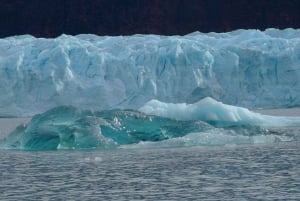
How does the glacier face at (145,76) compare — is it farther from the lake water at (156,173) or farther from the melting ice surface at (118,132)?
the lake water at (156,173)

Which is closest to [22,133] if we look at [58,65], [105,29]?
[58,65]

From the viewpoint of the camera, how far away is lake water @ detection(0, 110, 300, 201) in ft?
30.3

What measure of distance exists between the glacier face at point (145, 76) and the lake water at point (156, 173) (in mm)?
9054

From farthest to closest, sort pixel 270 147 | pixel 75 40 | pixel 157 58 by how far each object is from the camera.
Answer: pixel 75 40 → pixel 157 58 → pixel 270 147

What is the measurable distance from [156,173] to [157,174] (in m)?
0.09

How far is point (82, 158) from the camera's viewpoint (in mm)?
12617

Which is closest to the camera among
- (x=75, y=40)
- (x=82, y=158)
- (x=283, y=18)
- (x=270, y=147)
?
(x=82, y=158)

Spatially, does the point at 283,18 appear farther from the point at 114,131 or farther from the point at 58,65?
the point at 114,131

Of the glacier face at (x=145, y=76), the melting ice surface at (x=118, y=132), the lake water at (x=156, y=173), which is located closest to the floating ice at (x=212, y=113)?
the melting ice surface at (x=118, y=132)

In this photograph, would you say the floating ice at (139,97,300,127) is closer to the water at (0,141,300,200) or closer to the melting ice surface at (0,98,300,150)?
the melting ice surface at (0,98,300,150)

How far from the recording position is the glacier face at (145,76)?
75.4 ft

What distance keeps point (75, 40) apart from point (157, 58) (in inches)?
115

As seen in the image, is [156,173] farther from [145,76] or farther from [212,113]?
[145,76]

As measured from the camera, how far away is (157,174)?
10.7 m
